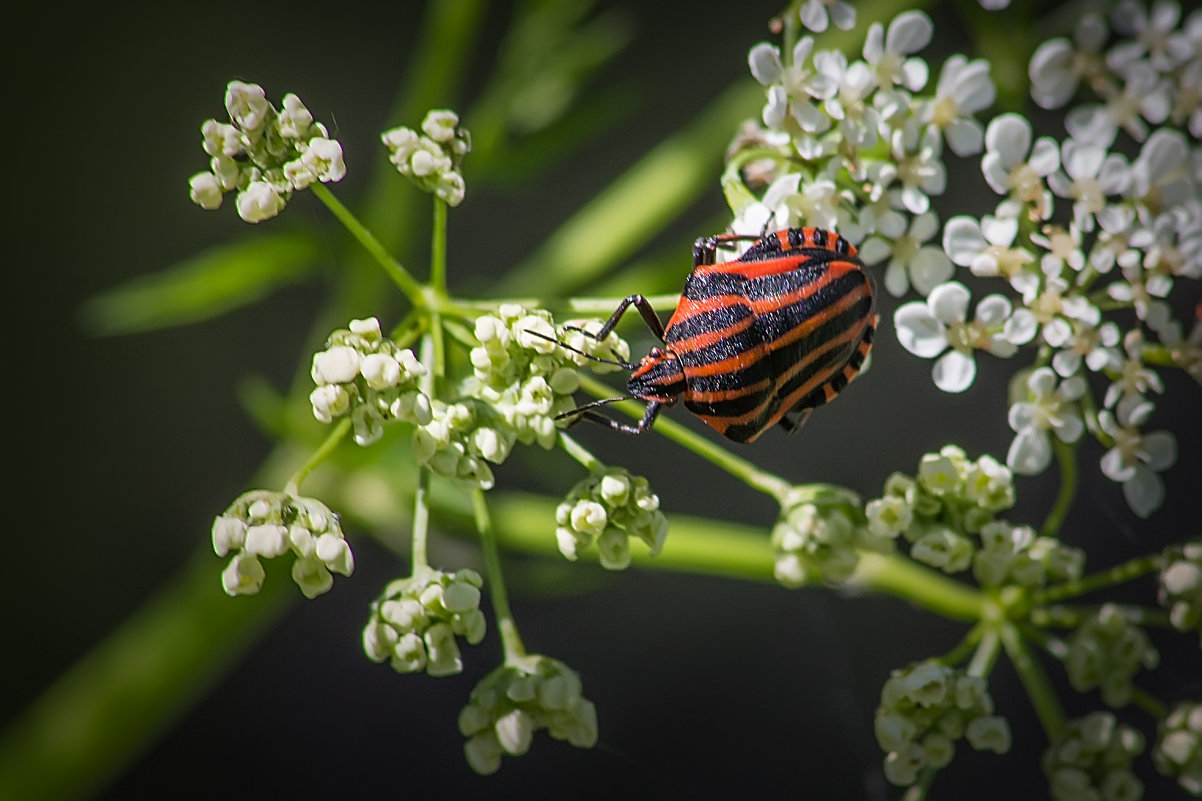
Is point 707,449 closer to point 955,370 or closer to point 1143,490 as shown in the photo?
point 955,370

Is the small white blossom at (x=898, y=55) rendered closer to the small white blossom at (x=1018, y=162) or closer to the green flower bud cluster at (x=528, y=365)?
the small white blossom at (x=1018, y=162)

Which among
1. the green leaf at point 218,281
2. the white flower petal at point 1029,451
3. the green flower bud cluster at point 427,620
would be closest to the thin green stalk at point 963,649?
the white flower petal at point 1029,451

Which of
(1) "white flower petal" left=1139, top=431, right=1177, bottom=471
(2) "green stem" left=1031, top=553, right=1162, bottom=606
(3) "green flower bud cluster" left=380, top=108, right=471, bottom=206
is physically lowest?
(2) "green stem" left=1031, top=553, right=1162, bottom=606

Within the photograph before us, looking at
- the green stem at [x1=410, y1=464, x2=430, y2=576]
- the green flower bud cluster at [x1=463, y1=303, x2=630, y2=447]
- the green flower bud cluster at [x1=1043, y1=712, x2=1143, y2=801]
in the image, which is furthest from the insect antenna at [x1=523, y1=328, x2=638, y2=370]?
the green flower bud cluster at [x1=1043, y1=712, x2=1143, y2=801]

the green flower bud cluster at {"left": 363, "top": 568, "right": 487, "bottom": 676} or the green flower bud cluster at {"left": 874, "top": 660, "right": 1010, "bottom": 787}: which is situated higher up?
the green flower bud cluster at {"left": 363, "top": 568, "right": 487, "bottom": 676}

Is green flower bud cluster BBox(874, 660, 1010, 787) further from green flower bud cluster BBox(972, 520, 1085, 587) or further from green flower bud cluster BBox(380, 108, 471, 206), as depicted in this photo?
green flower bud cluster BBox(380, 108, 471, 206)

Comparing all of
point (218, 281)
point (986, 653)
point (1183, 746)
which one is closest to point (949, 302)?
point (986, 653)
